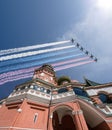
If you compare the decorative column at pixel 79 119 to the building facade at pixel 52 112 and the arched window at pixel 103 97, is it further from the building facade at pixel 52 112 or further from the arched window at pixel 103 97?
the arched window at pixel 103 97

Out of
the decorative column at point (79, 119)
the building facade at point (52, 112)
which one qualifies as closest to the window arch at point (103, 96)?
the building facade at point (52, 112)

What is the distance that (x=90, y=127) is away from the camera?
19.1 m

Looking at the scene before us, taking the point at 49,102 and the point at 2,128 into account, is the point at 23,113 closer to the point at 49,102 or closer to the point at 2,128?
the point at 2,128

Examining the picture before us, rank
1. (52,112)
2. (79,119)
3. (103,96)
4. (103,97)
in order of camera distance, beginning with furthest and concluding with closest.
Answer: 1. (103,96)
2. (103,97)
3. (52,112)
4. (79,119)

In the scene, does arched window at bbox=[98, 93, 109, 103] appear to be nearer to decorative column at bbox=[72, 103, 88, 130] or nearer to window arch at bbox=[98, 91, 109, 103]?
window arch at bbox=[98, 91, 109, 103]

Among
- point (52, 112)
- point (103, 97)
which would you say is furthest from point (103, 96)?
point (52, 112)

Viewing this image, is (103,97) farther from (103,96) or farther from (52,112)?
(52,112)

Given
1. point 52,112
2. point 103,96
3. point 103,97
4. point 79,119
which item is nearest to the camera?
point 79,119

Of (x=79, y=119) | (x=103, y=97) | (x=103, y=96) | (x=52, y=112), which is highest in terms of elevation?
(x=103, y=96)

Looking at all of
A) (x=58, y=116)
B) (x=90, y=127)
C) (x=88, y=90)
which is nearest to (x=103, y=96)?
(x=88, y=90)

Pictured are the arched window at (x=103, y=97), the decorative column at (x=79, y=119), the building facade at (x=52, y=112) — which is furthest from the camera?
the arched window at (x=103, y=97)

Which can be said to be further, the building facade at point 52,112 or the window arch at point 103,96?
the window arch at point 103,96

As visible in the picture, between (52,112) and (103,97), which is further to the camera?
(103,97)

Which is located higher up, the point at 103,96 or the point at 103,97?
the point at 103,96
